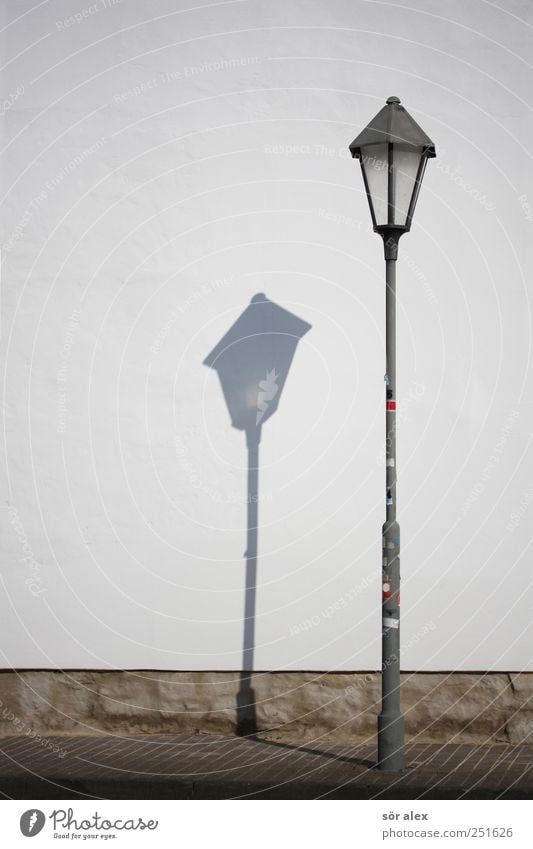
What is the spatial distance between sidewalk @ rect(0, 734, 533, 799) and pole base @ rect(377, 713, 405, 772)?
0.09 m

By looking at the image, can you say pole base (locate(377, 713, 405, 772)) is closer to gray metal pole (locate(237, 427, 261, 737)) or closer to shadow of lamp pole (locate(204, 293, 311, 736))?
gray metal pole (locate(237, 427, 261, 737))

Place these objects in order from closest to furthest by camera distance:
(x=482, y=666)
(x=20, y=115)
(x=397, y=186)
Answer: (x=397, y=186) < (x=482, y=666) < (x=20, y=115)

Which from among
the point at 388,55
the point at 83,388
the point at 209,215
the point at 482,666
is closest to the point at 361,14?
the point at 388,55

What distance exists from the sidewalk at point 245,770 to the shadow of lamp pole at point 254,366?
1.59m

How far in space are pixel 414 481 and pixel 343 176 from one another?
2388mm

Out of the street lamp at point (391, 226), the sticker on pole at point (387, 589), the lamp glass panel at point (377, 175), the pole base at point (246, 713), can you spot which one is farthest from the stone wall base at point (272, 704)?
the lamp glass panel at point (377, 175)

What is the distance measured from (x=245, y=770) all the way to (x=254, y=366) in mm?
3002

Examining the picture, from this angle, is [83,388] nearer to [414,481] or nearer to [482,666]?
[414,481]

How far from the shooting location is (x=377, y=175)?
23.9 feet

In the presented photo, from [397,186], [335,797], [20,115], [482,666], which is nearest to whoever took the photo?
[335,797]

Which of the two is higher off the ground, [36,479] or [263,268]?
[263,268]

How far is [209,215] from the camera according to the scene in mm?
8672

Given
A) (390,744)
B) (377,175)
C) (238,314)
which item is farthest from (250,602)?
(377,175)

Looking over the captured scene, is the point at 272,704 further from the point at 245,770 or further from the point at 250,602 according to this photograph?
the point at 245,770
